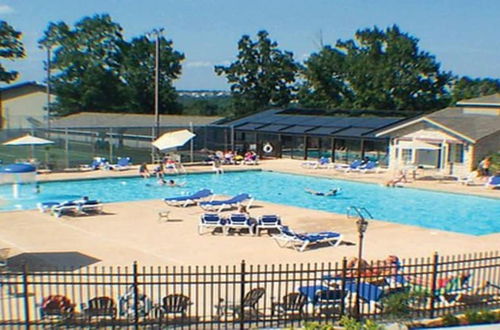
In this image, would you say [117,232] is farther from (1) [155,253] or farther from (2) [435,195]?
(2) [435,195]

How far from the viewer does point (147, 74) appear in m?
61.4

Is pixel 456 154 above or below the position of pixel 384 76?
below

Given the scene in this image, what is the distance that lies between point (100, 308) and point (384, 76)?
160 ft

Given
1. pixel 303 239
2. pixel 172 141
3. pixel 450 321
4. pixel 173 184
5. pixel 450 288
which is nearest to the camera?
pixel 450 321

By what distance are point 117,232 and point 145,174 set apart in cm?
1309

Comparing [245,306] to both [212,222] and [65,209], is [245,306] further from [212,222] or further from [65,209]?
[65,209]

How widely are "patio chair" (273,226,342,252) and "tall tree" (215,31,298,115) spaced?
4481 cm

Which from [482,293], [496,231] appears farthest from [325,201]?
[482,293]

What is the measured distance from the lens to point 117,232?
623 inches

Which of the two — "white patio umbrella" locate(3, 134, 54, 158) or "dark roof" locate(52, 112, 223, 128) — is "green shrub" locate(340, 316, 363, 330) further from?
"dark roof" locate(52, 112, 223, 128)

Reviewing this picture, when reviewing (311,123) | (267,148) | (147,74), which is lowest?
(267,148)

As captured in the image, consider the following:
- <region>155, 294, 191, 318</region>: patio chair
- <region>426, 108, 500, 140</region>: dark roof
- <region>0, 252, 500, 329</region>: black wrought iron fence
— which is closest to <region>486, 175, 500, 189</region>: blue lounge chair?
<region>426, 108, 500, 140</region>: dark roof

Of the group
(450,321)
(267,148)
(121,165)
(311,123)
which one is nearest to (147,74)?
(267,148)

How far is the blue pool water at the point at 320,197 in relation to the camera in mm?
20094
